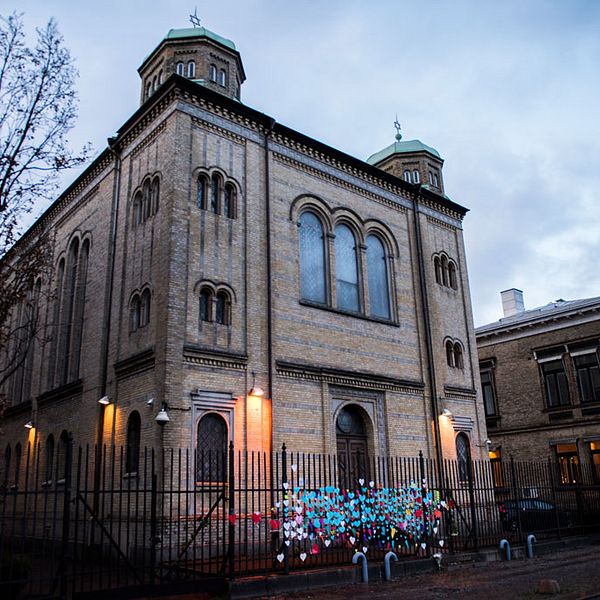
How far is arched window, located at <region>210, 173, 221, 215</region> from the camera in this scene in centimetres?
1830

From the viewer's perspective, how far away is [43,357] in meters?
23.8

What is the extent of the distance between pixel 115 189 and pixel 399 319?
10648 mm

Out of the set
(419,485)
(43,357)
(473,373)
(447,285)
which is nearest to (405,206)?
(447,285)

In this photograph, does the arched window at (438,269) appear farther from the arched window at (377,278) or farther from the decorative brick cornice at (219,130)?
the decorative brick cornice at (219,130)

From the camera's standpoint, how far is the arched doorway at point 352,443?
19297 mm

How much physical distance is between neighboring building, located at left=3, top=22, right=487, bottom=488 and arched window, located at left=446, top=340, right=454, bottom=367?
6 centimetres

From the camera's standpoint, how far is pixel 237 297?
17.8m

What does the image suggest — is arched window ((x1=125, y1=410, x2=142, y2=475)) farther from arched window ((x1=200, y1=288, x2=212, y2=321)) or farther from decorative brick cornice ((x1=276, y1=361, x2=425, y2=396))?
decorative brick cornice ((x1=276, y1=361, x2=425, y2=396))

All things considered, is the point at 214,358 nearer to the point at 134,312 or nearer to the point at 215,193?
the point at 134,312

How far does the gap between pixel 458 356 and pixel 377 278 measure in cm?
480

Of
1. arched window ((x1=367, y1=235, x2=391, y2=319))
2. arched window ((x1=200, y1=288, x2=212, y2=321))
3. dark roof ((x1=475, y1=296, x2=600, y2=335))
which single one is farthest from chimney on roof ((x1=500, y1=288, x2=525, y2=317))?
arched window ((x1=200, y1=288, x2=212, y2=321))

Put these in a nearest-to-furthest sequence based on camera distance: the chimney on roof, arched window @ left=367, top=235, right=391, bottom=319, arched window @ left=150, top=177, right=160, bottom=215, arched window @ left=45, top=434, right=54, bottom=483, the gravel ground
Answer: the gravel ground < arched window @ left=150, top=177, right=160, bottom=215 < arched window @ left=45, top=434, right=54, bottom=483 < arched window @ left=367, top=235, right=391, bottom=319 < the chimney on roof

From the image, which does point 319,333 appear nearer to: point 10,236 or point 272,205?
point 272,205

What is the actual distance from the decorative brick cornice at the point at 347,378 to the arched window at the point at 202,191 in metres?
5.01
